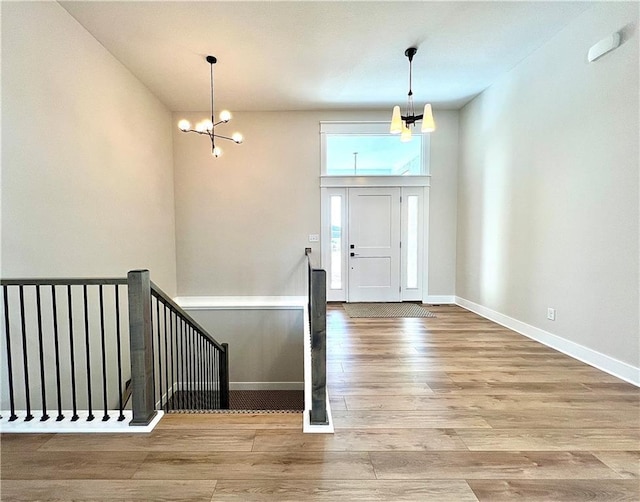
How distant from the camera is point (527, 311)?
362 cm

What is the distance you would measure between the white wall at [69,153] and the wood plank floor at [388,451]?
1.65m

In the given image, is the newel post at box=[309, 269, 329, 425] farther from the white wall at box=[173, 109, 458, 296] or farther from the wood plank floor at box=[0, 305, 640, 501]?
the white wall at box=[173, 109, 458, 296]

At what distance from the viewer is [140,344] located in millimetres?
1934

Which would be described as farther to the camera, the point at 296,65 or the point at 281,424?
the point at 296,65

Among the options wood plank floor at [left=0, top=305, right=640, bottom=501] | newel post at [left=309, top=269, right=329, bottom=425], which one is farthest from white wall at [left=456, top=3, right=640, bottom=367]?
newel post at [left=309, top=269, right=329, bottom=425]

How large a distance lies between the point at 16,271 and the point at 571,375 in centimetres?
457

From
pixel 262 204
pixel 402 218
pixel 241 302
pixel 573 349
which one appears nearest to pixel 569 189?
pixel 573 349

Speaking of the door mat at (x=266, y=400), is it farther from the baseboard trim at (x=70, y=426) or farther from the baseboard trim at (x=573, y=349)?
the baseboard trim at (x=573, y=349)

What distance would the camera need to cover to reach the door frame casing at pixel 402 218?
17.4 ft

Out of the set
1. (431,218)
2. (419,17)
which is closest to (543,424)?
(419,17)

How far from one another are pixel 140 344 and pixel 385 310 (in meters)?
3.69

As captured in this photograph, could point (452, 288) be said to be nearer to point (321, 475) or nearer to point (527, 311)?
point (527, 311)

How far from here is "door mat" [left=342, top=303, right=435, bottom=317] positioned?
464 centimetres

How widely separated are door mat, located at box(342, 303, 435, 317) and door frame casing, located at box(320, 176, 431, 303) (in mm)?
291
